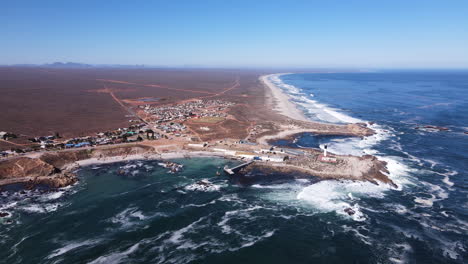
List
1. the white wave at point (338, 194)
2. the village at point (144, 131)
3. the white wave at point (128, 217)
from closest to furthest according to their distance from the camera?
the white wave at point (128, 217)
the white wave at point (338, 194)
the village at point (144, 131)

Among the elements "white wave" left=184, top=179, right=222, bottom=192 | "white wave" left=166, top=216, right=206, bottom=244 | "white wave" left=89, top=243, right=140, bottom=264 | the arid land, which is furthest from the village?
"white wave" left=89, top=243, right=140, bottom=264

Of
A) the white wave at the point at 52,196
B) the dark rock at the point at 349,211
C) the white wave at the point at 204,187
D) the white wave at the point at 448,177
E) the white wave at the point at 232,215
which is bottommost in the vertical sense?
the white wave at the point at 232,215

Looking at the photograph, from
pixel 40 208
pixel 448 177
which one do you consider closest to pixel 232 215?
pixel 40 208

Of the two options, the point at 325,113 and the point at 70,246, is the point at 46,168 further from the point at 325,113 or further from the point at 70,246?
the point at 325,113

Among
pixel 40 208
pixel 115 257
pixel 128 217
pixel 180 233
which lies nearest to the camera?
pixel 115 257

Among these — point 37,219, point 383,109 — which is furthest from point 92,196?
point 383,109

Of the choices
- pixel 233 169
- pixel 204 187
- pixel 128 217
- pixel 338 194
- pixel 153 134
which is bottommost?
pixel 128 217

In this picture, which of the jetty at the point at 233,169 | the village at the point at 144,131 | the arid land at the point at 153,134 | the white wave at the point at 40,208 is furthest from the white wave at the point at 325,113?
the white wave at the point at 40,208

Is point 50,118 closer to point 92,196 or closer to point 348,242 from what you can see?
point 92,196

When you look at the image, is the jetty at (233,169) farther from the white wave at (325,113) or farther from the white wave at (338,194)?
the white wave at (325,113)
